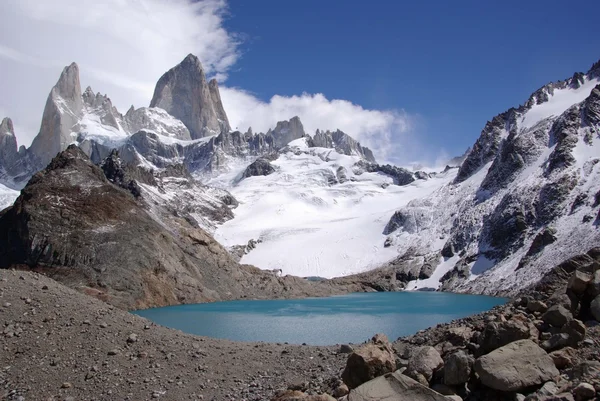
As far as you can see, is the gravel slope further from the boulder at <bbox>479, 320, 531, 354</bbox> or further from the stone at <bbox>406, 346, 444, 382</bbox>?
the boulder at <bbox>479, 320, 531, 354</bbox>

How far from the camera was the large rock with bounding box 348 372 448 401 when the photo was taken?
1002 cm

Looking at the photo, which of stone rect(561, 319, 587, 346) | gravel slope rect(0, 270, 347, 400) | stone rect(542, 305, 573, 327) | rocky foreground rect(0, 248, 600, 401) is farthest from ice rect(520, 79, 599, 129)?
stone rect(561, 319, 587, 346)

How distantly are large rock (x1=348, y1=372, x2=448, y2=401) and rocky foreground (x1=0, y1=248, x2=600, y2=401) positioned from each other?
2 centimetres

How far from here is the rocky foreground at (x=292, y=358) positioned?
10.5 m

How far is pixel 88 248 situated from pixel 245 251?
9187 centimetres

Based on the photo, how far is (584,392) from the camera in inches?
341

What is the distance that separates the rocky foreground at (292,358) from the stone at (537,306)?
3 cm

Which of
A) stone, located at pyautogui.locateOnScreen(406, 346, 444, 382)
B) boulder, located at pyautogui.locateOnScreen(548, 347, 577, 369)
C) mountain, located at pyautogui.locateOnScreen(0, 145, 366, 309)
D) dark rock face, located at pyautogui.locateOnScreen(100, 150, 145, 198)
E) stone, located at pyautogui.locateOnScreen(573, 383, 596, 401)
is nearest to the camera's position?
stone, located at pyautogui.locateOnScreen(573, 383, 596, 401)

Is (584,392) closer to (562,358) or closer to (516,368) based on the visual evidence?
(516,368)

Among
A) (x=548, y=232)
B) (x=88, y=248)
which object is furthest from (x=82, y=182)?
(x=548, y=232)

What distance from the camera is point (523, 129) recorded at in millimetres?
115125

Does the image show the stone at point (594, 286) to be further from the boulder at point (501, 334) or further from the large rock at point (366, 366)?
the large rock at point (366, 366)

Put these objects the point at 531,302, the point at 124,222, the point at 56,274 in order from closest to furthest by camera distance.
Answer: the point at 531,302 < the point at 56,274 < the point at 124,222

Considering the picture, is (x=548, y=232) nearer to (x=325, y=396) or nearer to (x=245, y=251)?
(x=325, y=396)
